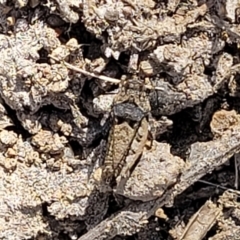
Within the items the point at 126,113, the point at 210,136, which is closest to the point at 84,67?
the point at 126,113

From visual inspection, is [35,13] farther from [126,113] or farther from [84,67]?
[126,113]

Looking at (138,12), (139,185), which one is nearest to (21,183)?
(139,185)

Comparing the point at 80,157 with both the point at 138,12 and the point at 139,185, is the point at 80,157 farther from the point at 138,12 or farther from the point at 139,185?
the point at 138,12

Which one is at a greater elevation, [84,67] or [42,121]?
[84,67]

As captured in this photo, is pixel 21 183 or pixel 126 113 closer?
pixel 126 113


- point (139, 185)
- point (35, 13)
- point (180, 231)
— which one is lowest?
point (180, 231)

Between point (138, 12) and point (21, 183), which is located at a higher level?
point (138, 12)
